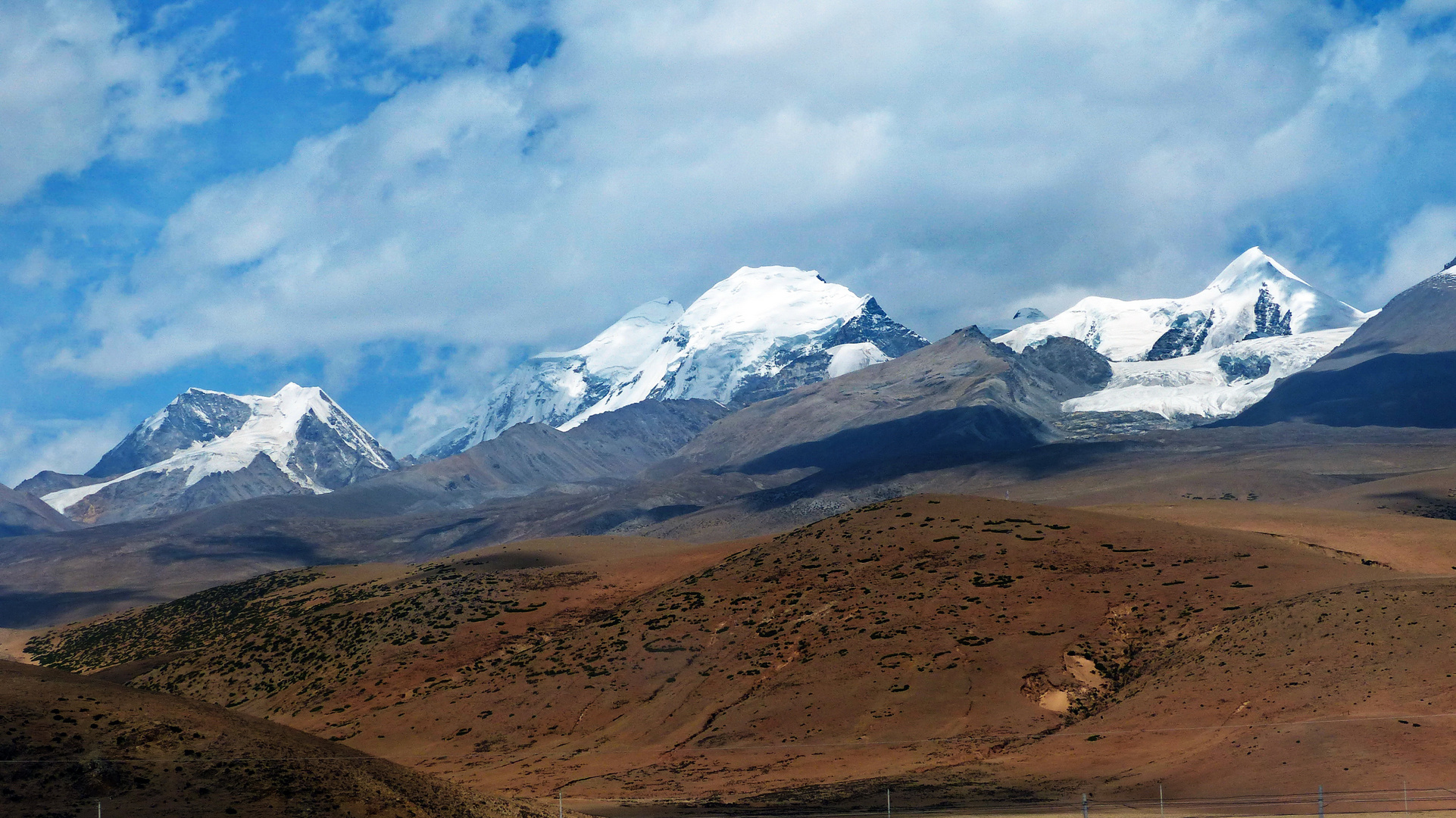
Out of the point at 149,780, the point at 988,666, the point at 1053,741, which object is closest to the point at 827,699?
the point at 988,666

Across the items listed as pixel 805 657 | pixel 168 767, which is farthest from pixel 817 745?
pixel 168 767

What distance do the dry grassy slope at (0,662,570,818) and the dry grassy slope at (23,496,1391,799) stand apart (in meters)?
25.6

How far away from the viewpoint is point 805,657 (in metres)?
89.6

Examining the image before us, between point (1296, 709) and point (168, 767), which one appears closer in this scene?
point (168, 767)

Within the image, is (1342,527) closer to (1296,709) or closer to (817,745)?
(1296,709)

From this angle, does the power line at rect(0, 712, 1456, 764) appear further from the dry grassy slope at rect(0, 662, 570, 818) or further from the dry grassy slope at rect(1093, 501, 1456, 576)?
the dry grassy slope at rect(1093, 501, 1456, 576)

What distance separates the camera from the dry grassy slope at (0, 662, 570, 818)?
36.9 m

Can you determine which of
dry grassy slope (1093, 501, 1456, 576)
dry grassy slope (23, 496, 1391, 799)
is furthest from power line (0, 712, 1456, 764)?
dry grassy slope (1093, 501, 1456, 576)

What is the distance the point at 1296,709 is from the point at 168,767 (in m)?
48.6

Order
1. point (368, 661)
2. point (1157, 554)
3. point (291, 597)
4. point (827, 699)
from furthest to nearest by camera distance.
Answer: point (291, 597) → point (368, 661) → point (1157, 554) → point (827, 699)

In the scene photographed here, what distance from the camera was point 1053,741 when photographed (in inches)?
2741

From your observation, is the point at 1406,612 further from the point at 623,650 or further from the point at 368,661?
the point at 368,661

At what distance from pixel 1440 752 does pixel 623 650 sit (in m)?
56.9

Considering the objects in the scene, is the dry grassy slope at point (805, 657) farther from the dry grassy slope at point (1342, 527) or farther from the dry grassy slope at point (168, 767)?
the dry grassy slope at point (168, 767)
